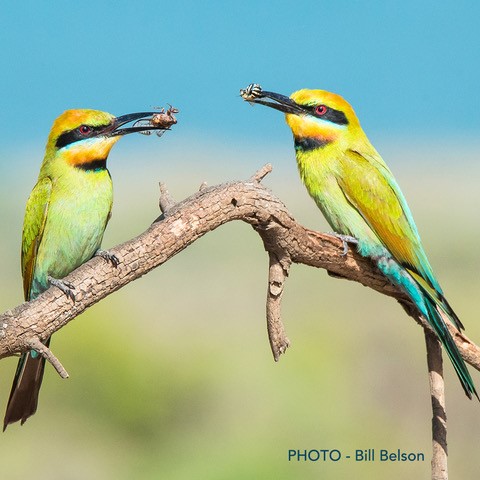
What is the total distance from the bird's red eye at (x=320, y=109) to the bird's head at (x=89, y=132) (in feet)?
2.22

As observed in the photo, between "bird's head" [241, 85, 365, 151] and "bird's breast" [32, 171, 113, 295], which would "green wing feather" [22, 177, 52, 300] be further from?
"bird's head" [241, 85, 365, 151]

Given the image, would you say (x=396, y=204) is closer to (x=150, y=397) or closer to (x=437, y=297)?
(x=437, y=297)

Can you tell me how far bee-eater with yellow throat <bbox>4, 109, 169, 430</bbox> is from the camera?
374 centimetres

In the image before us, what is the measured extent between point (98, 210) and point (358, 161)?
42.1 inches

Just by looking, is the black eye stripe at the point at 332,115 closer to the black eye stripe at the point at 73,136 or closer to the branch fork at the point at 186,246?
the branch fork at the point at 186,246

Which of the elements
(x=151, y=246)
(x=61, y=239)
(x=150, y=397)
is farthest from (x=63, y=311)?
(x=150, y=397)

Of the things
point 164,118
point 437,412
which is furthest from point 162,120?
point 437,412

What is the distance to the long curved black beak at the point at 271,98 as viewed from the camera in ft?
12.6

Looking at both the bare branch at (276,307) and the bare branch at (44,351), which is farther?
the bare branch at (276,307)

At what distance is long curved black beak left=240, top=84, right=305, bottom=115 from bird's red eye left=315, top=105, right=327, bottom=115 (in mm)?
57

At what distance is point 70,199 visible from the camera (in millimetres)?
3756

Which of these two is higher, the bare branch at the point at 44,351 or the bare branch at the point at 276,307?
the bare branch at the point at 276,307

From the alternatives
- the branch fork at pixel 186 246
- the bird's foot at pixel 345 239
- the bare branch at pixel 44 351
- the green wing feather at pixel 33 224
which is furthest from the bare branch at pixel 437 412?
the green wing feather at pixel 33 224

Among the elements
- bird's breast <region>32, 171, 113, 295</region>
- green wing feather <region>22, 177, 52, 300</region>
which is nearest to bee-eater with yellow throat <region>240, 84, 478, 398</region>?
bird's breast <region>32, 171, 113, 295</region>
